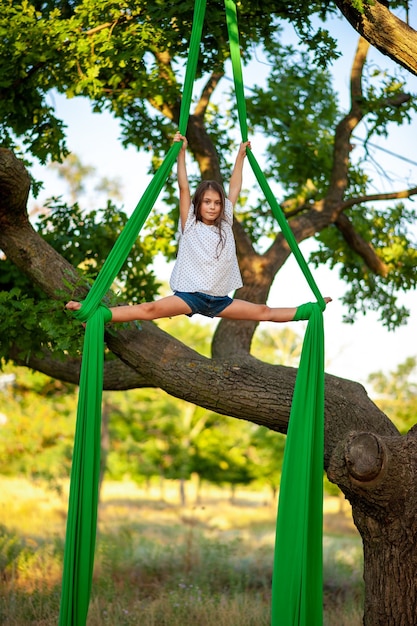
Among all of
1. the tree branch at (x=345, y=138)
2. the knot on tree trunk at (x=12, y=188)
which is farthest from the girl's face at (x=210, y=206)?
the tree branch at (x=345, y=138)

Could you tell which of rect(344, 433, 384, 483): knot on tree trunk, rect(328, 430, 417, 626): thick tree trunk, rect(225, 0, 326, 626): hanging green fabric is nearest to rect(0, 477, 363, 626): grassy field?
rect(328, 430, 417, 626): thick tree trunk

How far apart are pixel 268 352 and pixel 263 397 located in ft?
45.1

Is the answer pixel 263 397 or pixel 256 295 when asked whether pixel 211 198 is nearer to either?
pixel 263 397

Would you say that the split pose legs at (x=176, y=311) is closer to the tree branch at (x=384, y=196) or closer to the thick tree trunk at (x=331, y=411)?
the thick tree trunk at (x=331, y=411)

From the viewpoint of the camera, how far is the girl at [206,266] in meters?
3.57

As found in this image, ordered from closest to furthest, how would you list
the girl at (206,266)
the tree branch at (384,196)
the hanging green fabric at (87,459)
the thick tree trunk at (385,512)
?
the hanging green fabric at (87,459)
the thick tree trunk at (385,512)
the girl at (206,266)
the tree branch at (384,196)

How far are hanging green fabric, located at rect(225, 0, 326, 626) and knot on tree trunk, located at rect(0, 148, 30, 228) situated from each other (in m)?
1.37

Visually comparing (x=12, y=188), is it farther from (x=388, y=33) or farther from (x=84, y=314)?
(x=388, y=33)

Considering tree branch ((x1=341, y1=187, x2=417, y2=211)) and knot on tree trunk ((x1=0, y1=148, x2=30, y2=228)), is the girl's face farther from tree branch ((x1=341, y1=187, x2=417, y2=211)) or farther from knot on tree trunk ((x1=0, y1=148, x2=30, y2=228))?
tree branch ((x1=341, y1=187, x2=417, y2=211))

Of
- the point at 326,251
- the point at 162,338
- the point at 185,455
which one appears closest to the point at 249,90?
the point at 326,251

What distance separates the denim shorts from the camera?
3.57 metres

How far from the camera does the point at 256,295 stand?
5.50m

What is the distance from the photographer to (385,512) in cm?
360

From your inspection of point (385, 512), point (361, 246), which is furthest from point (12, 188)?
point (361, 246)
